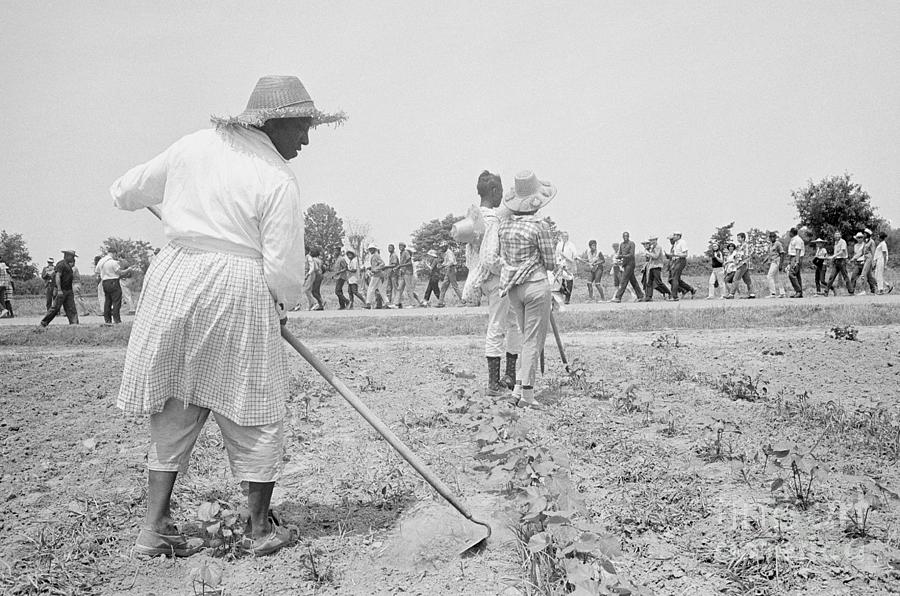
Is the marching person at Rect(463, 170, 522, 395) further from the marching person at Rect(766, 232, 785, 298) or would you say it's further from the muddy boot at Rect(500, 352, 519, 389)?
the marching person at Rect(766, 232, 785, 298)

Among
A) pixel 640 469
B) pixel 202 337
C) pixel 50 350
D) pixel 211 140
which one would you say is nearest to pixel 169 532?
pixel 202 337

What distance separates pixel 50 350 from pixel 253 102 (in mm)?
10156

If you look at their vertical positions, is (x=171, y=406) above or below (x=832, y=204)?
below

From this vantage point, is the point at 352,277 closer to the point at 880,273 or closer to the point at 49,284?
the point at 49,284

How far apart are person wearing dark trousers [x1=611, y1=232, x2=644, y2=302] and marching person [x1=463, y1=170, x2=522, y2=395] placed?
425 inches

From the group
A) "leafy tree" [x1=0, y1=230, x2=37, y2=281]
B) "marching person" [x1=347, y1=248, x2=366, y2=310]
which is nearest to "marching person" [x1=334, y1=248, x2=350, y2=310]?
"marching person" [x1=347, y1=248, x2=366, y2=310]

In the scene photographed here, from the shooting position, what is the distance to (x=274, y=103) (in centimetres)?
311

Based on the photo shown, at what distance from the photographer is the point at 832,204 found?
42594 millimetres

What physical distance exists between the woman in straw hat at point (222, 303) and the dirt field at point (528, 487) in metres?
0.32

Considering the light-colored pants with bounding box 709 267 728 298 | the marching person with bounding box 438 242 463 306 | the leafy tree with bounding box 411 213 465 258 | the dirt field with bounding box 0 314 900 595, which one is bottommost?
the dirt field with bounding box 0 314 900 595

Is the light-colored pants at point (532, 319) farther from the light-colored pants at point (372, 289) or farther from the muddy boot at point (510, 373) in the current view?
the light-colored pants at point (372, 289)

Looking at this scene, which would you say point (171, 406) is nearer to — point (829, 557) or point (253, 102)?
point (253, 102)

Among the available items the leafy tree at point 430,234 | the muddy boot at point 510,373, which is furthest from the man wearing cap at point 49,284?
the leafy tree at point 430,234

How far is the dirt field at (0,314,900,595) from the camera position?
2857mm
